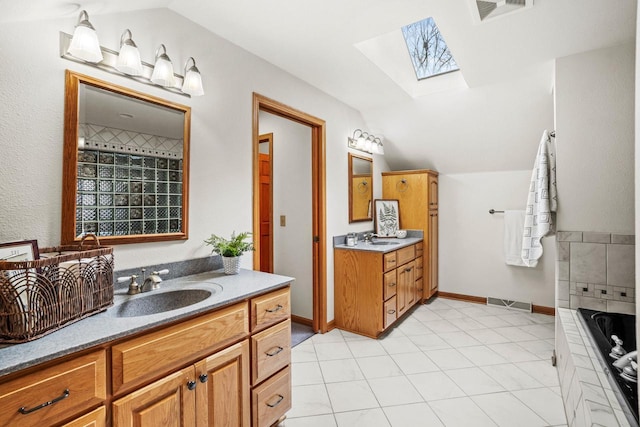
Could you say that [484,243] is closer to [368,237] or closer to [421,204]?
[421,204]

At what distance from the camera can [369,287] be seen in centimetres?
276

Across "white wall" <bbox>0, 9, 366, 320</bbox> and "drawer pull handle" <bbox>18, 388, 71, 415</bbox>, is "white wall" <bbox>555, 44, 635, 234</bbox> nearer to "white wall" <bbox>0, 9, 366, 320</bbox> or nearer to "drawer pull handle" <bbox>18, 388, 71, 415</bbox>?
"white wall" <bbox>0, 9, 366, 320</bbox>

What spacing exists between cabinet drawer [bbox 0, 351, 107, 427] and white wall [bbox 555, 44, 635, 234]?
2680 millimetres

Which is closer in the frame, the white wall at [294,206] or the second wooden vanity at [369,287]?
the second wooden vanity at [369,287]

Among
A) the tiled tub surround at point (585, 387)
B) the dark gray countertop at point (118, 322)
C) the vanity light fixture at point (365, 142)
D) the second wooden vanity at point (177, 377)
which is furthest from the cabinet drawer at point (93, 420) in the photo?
the vanity light fixture at point (365, 142)

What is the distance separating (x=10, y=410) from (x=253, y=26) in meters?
1.98

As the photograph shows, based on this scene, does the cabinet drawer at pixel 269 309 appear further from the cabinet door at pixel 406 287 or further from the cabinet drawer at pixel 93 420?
the cabinet door at pixel 406 287

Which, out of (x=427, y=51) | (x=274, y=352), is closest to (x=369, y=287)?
(x=274, y=352)

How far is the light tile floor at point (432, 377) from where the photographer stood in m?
1.74

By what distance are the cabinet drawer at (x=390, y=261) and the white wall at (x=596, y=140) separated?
128 cm

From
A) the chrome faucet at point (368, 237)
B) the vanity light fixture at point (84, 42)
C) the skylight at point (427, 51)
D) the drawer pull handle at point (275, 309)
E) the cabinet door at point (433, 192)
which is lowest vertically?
the drawer pull handle at point (275, 309)

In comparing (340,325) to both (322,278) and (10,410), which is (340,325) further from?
(10,410)

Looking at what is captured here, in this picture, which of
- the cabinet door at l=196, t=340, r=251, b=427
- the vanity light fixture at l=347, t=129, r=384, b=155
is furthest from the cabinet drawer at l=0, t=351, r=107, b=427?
the vanity light fixture at l=347, t=129, r=384, b=155

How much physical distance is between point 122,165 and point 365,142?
241cm
